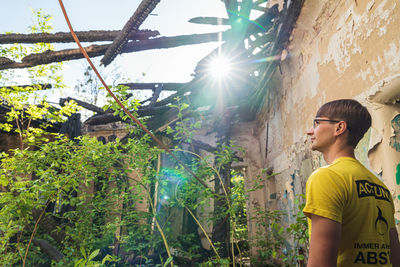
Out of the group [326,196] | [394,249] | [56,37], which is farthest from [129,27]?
[394,249]

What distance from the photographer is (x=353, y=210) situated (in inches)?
35.4

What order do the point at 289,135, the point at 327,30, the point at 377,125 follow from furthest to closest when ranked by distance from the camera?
the point at 289,135, the point at 327,30, the point at 377,125

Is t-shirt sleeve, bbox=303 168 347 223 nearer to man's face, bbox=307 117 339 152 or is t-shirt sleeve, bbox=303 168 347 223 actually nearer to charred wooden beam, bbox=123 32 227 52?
man's face, bbox=307 117 339 152

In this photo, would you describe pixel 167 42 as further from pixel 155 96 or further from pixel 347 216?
pixel 347 216

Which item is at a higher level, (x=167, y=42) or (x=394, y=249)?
(x=167, y=42)

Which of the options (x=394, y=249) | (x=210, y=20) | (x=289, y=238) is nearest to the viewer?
(x=394, y=249)

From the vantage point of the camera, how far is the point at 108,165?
2717 mm

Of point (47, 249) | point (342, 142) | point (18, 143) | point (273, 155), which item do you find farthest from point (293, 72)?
point (18, 143)

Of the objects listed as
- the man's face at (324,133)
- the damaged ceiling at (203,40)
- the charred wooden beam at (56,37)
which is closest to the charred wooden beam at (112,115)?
the damaged ceiling at (203,40)

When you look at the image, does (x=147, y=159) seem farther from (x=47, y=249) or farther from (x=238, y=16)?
(x=238, y=16)

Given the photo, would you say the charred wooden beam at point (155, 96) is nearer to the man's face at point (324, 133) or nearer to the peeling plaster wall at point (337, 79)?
the peeling plaster wall at point (337, 79)

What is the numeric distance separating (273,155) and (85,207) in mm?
3770

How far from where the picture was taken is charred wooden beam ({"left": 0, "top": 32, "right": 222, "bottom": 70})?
142 inches

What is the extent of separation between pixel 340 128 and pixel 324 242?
0.53m
